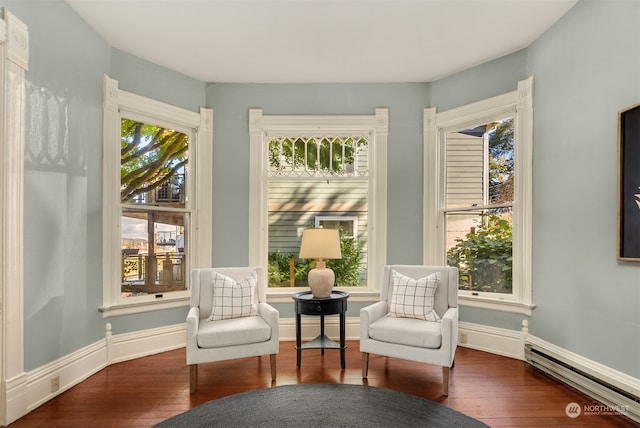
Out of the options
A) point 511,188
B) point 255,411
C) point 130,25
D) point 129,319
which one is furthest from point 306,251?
point 130,25

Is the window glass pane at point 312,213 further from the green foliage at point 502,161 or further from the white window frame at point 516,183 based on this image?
the green foliage at point 502,161

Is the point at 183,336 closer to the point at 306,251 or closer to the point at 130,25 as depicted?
the point at 306,251

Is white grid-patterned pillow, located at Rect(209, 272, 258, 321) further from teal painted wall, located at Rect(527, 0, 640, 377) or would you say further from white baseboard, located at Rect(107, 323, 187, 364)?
teal painted wall, located at Rect(527, 0, 640, 377)

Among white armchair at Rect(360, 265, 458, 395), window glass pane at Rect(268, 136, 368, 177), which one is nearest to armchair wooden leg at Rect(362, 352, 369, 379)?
white armchair at Rect(360, 265, 458, 395)

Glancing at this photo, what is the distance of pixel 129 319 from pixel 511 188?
12.6 ft

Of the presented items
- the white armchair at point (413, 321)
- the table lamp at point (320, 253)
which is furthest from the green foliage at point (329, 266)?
the white armchair at point (413, 321)

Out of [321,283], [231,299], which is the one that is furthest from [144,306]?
[321,283]

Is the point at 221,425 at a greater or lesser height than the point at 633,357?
lesser

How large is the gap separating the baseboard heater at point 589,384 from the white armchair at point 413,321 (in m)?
0.79

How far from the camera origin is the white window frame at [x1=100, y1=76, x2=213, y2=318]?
3598mm

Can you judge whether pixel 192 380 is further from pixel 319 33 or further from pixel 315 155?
pixel 319 33

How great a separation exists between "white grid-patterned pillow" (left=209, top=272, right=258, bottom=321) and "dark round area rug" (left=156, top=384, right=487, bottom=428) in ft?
2.29

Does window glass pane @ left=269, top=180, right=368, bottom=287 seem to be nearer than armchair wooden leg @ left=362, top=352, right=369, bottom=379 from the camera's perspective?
No

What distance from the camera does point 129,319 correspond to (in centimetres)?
376
